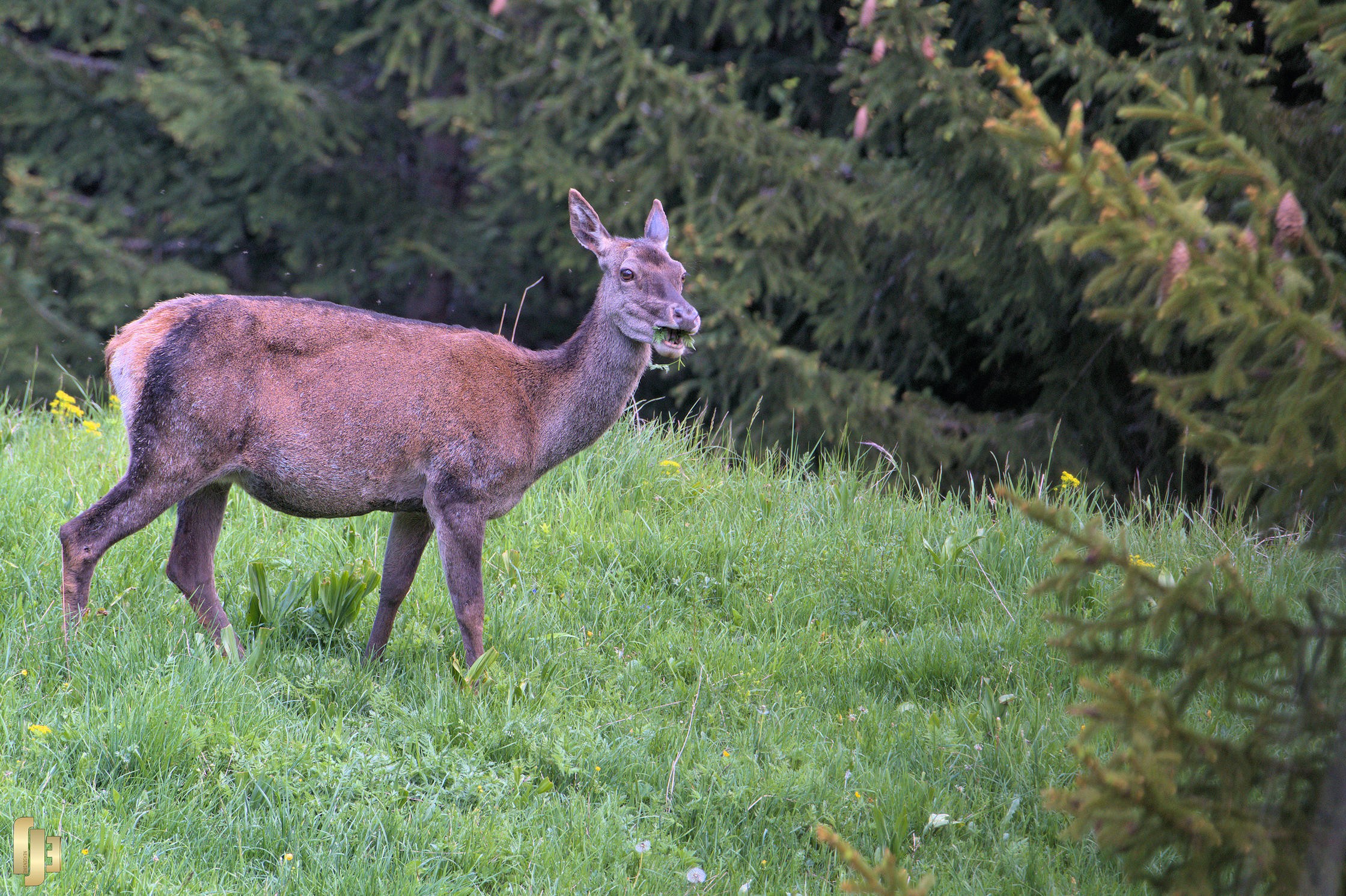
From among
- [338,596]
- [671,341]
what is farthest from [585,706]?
[671,341]

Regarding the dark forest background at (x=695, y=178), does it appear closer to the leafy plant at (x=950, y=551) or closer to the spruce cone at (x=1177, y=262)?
the leafy plant at (x=950, y=551)

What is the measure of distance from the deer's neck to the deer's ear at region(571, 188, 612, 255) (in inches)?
15.7

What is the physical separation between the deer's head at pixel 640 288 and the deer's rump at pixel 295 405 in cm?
Answer: 73

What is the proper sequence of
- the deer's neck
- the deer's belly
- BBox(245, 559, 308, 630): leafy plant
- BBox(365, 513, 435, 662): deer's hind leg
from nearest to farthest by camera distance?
the deer's belly → BBox(245, 559, 308, 630): leafy plant → BBox(365, 513, 435, 662): deer's hind leg → the deer's neck

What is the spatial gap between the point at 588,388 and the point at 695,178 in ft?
16.9

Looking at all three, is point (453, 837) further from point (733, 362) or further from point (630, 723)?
point (733, 362)

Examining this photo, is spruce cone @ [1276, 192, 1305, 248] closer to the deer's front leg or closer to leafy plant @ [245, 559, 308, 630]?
the deer's front leg

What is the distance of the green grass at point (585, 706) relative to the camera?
152 inches

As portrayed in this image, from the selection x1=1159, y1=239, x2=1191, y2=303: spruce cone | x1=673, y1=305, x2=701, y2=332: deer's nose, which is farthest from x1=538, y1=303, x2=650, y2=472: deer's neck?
x1=1159, y1=239, x2=1191, y2=303: spruce cone

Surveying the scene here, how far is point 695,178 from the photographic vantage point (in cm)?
995

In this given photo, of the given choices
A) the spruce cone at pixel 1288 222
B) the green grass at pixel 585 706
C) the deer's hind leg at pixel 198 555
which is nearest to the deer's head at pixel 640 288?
the green grass at pixel 585 706

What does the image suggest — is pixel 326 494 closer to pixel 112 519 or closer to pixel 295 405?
pixel 295 405

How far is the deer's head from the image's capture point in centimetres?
Result: 508

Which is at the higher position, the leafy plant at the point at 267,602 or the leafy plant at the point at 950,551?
the leafy plant at the point at 950,551
